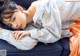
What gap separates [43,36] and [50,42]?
7 cm

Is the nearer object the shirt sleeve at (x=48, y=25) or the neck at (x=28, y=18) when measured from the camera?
the shirt sleeve at (x=48, y=25)

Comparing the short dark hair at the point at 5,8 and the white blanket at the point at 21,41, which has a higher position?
the short dark hair at the point at 5,8

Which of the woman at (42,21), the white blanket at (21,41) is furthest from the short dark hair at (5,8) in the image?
the white blanket at (21,41)

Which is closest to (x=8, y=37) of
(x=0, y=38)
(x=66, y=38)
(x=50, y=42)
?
(x=0, y=38)

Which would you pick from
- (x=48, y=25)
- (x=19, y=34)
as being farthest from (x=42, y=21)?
(x=19, y=34)

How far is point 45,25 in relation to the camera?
4.07ft

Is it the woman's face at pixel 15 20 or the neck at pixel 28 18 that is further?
the neck at pixel 28 18

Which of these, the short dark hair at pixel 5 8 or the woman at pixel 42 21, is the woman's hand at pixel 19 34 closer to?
the woman at pixel 42 21

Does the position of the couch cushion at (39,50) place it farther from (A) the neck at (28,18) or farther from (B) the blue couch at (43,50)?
(A) the neck at (28,18)

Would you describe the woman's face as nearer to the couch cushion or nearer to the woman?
the woman

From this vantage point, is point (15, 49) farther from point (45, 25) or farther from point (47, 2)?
point (47, 2)

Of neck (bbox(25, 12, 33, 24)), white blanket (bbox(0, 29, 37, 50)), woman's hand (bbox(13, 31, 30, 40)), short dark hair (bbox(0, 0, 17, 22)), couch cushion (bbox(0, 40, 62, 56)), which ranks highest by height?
short dark hair (bbox(0, 0, 17, 22))

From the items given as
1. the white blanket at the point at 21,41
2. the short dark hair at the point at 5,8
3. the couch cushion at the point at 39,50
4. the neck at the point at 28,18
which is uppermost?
the short dark hair at the point at 5,8

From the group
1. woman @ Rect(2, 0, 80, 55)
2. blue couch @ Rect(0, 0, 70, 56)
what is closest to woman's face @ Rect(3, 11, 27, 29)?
woman @ Rect(2, 0, 80, 55)
